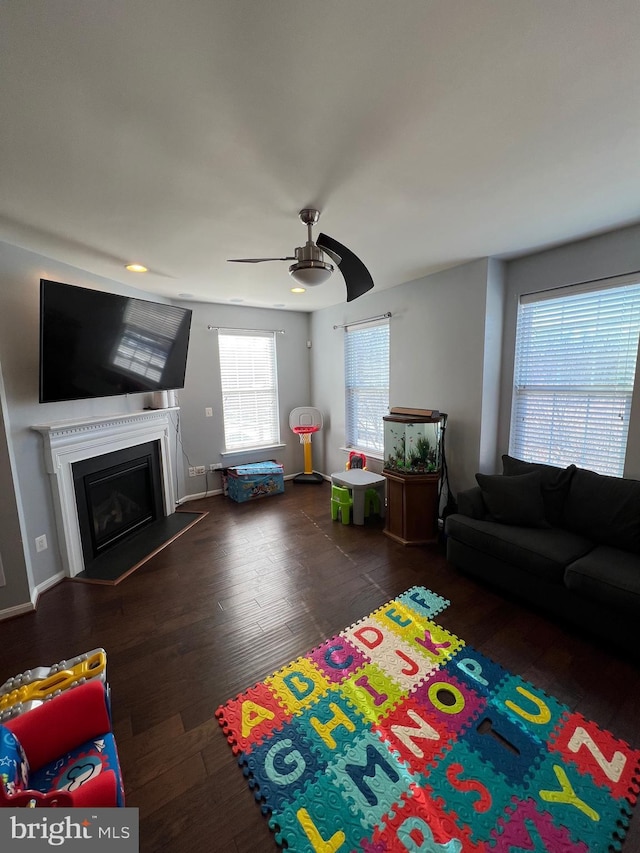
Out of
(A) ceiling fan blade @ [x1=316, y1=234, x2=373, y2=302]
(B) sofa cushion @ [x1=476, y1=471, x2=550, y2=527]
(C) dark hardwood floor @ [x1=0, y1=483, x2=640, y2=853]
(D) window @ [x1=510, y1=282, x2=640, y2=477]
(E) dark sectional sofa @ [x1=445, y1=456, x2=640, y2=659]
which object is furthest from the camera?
(B) sofa cushion @ [x1=476, y1=471, x2=550, y2=527]

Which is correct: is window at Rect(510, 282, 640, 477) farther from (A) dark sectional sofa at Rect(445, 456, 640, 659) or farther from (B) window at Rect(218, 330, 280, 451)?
(B) window at Rect(218, 330, 280, 451)

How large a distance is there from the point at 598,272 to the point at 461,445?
167 cm

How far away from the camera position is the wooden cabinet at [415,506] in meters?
3.13

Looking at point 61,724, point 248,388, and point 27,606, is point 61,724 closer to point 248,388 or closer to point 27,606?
point 27,606

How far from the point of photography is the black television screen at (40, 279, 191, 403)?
2355 millimetres

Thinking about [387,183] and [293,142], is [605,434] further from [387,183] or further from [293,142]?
[293,142]

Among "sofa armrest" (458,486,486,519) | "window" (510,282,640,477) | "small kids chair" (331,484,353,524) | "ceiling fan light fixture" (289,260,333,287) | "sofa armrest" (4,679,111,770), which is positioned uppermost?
"ceiling fan light fixture" (289,260,333,287)

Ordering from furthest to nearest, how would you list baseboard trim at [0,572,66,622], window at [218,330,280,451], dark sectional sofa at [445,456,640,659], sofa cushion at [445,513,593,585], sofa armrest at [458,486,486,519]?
window at [218,330,280,451] → sofa armrest at [458,486,486,519] → baseboard trim at [0,572,66,622] → sofa cushion at [445,513,593,585] → dark sectional sofa at [445,456,640,659]

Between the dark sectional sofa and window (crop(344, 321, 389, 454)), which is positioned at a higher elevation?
window (crop(344, 321, 389, 454))

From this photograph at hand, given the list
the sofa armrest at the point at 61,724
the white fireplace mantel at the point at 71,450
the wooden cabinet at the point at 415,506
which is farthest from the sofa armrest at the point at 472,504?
the white fireplace mantel at the point at 71,450

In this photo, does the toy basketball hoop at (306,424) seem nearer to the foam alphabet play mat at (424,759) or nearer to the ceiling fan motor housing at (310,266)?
the ceiling fan motor housing at (310,266)

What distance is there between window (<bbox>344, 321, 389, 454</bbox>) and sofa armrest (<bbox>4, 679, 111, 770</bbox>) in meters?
3.47

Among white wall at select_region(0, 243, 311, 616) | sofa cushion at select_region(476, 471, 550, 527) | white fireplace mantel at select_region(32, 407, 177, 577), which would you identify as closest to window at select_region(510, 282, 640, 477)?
sofa cushion at select_region(476, 471, 550, 527)

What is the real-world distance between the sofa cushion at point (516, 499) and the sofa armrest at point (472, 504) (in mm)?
48
